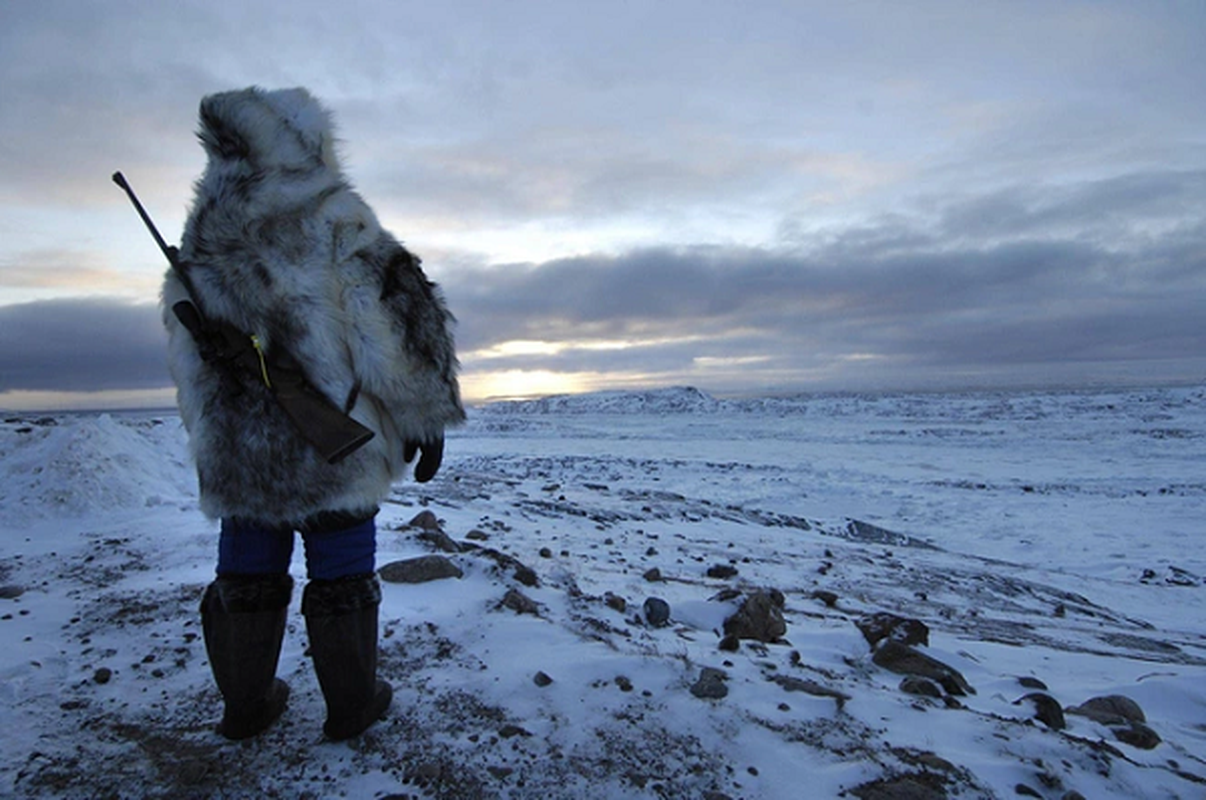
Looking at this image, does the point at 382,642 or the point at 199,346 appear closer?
the point at 199,346

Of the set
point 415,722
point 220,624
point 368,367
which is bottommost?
point 415,722

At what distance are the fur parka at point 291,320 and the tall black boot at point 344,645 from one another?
0.24 m

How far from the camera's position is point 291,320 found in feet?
5.99

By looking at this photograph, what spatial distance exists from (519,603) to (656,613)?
0.81 metres

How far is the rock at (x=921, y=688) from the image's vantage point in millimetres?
2634

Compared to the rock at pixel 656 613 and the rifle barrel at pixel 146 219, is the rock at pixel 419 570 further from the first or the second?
the rifle barrel at pixel 146 219

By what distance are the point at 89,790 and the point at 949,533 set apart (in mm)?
8505

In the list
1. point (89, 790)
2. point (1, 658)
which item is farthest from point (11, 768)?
point (1, 658)

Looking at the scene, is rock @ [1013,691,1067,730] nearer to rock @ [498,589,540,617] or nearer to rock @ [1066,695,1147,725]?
rock @ [1066,695,1147,725]

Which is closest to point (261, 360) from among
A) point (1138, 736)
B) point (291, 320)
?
point (291, 320)

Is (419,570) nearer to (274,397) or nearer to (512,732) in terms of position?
(512,732)

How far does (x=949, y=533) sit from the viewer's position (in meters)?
7.87

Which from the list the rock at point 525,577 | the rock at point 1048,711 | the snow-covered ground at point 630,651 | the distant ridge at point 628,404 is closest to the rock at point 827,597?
the snow-covered ground at point 630,651

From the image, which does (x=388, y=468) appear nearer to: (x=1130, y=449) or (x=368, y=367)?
(x=368, y=367)
